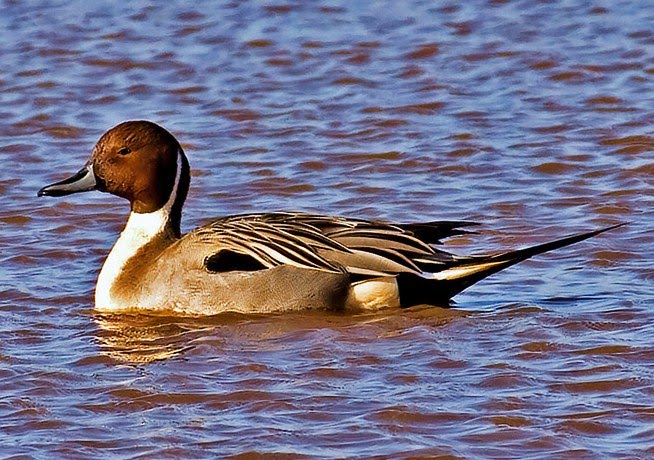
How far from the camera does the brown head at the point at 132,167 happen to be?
8.45 metres

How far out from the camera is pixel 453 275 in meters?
7.98

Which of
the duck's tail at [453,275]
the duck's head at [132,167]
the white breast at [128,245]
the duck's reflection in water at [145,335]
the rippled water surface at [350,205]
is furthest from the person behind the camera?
the duck's head at [132,167]

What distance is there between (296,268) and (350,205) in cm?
189

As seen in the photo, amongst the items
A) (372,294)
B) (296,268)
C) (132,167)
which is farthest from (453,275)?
(132,167)

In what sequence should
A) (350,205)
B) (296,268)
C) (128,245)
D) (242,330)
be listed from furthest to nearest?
(350,205), (128,245), (296,268), (242,330)

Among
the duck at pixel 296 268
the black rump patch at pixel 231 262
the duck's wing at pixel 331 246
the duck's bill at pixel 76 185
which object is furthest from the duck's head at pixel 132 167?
the black rump patch at pixel 231 262

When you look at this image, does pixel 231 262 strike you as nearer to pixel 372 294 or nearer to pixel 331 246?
pixel 331 246

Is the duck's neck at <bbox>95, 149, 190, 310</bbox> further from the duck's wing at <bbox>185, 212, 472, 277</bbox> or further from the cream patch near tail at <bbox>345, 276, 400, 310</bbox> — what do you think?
the cream patch near tail at <bbox>345, 276, 400, 310</bbox>

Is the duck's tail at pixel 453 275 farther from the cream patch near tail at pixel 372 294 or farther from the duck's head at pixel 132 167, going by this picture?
the duck's head at pixel 132 167

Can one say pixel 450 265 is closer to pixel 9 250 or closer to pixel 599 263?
pixel 599 263

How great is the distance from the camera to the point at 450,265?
8.02 m

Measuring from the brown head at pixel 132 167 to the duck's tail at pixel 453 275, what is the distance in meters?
1.36

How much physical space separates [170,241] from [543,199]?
234 cm

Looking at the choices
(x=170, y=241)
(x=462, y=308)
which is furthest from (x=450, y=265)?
(x=170, y=241)
